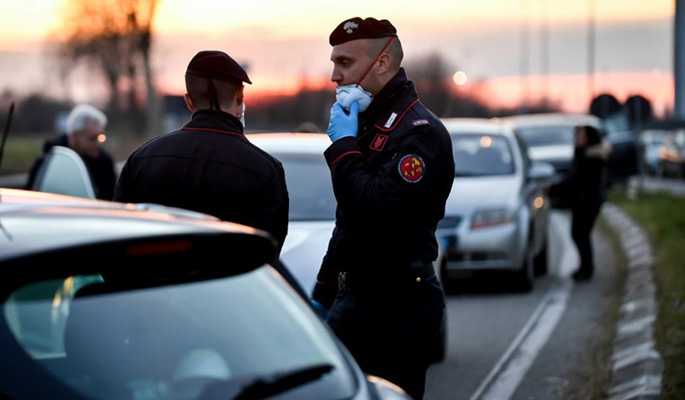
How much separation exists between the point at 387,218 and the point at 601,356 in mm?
5246

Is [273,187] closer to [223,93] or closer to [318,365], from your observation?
Answer: [223,93]

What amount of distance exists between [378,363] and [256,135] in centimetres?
584

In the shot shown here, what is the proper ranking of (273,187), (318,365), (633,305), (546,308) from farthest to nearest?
(546,308) < (633,305) < (273,187) < (318,365)

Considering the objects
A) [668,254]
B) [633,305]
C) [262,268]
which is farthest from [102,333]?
[668,254]

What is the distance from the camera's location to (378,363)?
495 centimetres

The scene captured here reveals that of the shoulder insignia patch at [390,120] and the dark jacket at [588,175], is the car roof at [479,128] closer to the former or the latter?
the dark jacket at [588,175]

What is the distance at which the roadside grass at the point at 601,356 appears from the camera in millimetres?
8430

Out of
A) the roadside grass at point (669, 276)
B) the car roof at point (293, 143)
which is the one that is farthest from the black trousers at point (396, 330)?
the car roof at point (293, 143)

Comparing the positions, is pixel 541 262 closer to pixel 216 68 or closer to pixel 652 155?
pixel 216 68

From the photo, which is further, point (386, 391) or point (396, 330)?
point (396, 330)

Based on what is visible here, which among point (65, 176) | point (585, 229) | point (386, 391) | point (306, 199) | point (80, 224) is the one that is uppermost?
point (80, 224)

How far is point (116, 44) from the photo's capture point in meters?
50.5

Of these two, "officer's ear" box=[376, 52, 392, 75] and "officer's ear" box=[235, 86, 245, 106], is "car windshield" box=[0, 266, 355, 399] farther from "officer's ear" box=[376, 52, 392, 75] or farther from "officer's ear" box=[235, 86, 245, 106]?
"officer's ear" box=[235, 86, 245, 106]

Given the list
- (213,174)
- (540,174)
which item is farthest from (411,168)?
(540,174)
